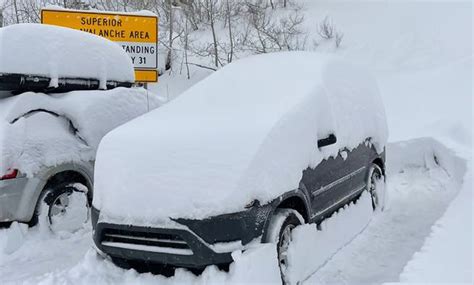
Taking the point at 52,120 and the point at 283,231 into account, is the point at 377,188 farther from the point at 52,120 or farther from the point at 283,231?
the point at 52,120

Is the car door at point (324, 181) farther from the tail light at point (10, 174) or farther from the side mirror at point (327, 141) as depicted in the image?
the tail light at point (10, 174)

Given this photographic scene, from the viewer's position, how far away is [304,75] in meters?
4.75

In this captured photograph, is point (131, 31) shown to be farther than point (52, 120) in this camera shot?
Yes

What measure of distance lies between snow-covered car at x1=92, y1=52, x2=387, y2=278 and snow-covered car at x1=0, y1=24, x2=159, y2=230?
126 centimetres

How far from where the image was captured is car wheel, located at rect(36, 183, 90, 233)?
5.04 meters

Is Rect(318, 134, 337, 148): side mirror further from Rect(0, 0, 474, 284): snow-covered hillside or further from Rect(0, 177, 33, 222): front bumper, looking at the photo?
Rect(0, 177, 33, 222): front bumper

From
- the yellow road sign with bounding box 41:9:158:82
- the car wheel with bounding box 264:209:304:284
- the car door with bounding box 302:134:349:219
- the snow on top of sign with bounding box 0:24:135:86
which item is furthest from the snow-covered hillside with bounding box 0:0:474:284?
the yellow road sign with bounding box 41:9:158:82

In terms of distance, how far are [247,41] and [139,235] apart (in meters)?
12.6

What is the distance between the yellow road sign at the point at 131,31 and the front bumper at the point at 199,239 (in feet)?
18.8

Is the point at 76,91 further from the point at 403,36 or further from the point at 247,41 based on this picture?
the point at 403,36

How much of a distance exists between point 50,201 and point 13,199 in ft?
1.40

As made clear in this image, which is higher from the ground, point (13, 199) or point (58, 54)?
point (58, 54)

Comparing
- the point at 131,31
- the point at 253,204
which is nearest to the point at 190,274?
the point at 253,204

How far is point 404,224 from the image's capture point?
5.41 meters
